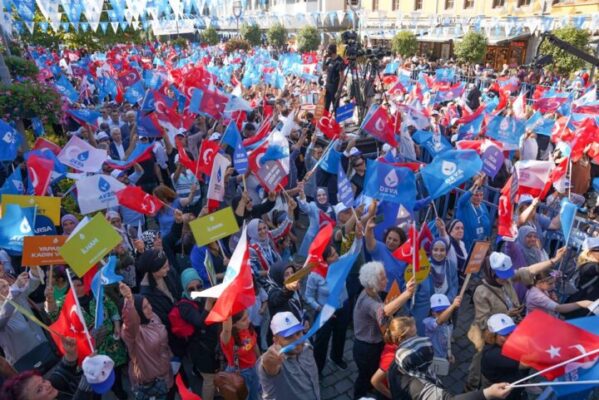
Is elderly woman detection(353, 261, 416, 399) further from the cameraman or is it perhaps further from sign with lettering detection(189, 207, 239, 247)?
the cameraman

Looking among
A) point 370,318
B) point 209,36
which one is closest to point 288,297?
point 370,318

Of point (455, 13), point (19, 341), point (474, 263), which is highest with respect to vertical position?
point (455, 13)

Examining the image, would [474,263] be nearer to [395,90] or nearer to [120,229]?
[120,229]

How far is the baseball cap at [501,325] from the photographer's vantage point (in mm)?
3576

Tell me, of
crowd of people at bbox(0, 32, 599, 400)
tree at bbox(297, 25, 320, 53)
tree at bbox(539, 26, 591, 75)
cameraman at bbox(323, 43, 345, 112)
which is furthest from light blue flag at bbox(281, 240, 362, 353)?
tree at bbox(297, 25, 320, 53)

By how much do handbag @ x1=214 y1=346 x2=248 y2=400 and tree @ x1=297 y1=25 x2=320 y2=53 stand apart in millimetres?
41142

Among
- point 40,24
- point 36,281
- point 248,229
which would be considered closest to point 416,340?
point 248,229

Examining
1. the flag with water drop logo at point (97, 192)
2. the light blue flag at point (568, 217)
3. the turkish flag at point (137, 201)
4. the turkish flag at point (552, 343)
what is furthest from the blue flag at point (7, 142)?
the light blue flag at point (568, 217)

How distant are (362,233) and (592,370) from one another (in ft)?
7.71

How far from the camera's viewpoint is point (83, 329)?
11.7 feet

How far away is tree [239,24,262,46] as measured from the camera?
157 ft

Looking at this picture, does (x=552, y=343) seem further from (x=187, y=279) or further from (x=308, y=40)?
(x=308, y=40)

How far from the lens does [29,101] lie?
347 inches

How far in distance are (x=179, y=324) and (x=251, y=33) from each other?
48.0 m
